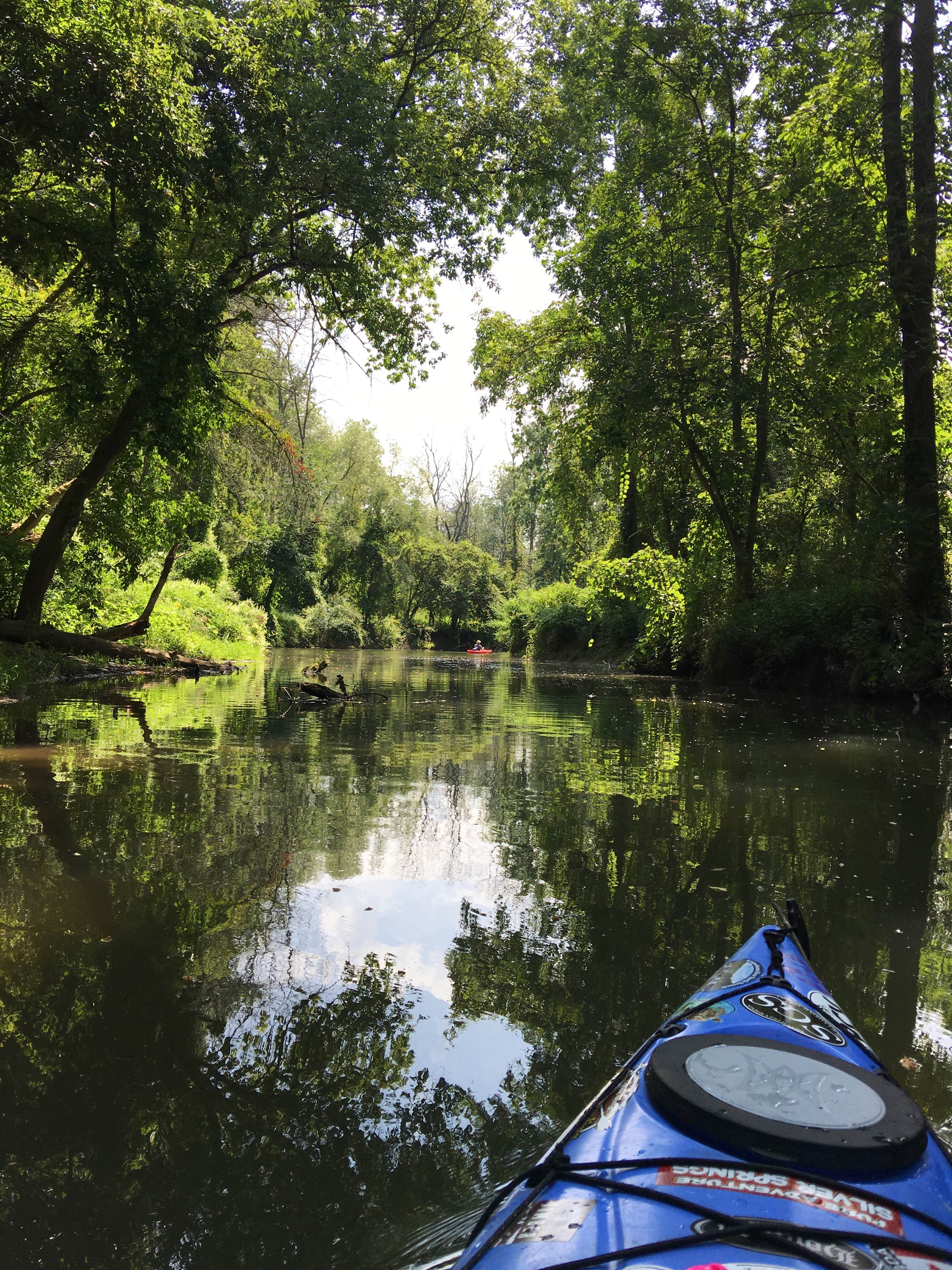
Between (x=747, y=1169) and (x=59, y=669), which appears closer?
(x=747, y=1169)

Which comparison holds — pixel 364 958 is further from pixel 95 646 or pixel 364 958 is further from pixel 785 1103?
pixel 95 646

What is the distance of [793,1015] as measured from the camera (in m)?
2.27

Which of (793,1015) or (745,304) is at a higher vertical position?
(745,304)

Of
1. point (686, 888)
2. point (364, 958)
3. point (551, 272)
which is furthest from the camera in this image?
point (551, 272)

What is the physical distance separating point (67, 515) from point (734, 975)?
13.6m

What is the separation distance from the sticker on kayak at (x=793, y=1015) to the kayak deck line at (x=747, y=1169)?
1 centimetres

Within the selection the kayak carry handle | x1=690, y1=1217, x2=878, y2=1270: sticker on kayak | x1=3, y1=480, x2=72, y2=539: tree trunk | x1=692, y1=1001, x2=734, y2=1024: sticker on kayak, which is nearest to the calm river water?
the kayak carry handle

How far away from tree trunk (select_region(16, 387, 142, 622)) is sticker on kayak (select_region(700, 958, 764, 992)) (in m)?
11.7

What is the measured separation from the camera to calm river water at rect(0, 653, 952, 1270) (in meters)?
2.14

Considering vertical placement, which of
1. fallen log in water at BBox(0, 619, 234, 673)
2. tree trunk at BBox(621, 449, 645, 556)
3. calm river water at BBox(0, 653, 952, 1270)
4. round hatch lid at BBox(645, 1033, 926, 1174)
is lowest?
calm river water at BBox(0, 653, 952, 1270)

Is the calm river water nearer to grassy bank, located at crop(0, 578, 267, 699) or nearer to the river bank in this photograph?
the river bank

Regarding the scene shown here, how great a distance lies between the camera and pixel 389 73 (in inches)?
566

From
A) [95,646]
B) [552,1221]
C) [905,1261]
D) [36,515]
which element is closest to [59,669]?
[95,646]

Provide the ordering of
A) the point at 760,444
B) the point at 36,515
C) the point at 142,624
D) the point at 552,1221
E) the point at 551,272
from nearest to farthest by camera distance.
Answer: the point at 552,1221
the point at 36,515
the point at 760,444
the point at 142,624
the point at 551,272
